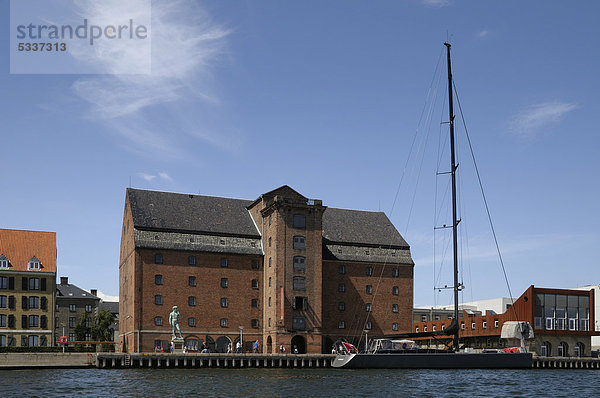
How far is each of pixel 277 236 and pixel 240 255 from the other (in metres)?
5.96

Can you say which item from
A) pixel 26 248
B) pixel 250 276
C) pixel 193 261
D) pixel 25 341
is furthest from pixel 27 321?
pixel 250 276

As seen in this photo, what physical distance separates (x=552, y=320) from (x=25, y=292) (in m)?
63.3

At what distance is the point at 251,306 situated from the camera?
289ft

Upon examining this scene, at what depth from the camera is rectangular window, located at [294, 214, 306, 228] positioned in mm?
86375

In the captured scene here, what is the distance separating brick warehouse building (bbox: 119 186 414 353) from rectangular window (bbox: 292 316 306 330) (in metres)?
0.11

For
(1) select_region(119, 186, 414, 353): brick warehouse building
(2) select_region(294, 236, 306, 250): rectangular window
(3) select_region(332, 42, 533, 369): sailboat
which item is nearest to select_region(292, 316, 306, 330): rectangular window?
(1) select_region(119, 186, 414, 353): brick warehouse building

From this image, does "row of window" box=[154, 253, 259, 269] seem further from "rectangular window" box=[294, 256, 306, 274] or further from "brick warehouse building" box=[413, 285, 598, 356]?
"brick warehouse building" box=[413, 285, 598, 356]

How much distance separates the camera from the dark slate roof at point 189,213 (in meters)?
86.3

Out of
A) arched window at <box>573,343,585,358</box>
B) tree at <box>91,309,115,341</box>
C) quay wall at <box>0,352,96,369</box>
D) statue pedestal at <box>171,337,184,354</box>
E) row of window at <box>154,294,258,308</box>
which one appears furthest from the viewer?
tree at <box>91,309,115,341</box>

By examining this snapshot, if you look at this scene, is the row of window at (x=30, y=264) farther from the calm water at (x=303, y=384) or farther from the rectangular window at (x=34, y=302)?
the calm water at (x=303, y=384)

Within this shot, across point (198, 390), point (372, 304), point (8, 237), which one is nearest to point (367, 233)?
point (372, 304)

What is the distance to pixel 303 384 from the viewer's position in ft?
167

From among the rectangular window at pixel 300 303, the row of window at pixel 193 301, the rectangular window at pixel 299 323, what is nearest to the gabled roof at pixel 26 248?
the row of window at pixel 193 301

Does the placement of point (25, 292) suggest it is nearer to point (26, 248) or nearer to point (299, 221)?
point (26, 248)
